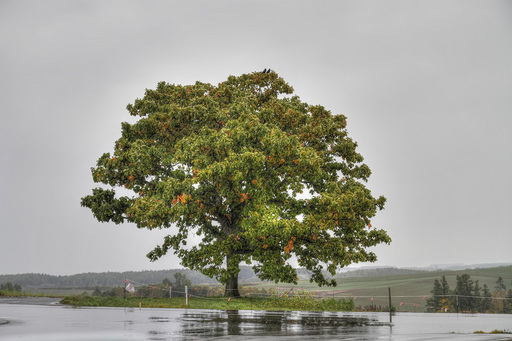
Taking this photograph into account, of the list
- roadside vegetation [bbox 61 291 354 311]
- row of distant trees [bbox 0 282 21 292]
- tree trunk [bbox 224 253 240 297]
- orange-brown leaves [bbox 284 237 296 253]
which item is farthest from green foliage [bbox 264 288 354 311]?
row of distant trees [bbox 0 282 21 292]

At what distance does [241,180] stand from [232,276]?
8400 millimetres

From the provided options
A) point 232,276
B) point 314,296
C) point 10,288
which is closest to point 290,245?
point 314,296

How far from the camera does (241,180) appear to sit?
24844 mm

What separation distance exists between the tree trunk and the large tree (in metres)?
0.07

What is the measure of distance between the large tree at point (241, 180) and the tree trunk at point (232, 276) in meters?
0.07

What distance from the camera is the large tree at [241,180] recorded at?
24.2 m

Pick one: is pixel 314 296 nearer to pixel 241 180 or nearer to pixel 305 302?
pixel 305 302

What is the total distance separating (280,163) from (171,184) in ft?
22.4

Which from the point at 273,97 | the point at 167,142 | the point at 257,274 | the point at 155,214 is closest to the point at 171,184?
the point at 155,214

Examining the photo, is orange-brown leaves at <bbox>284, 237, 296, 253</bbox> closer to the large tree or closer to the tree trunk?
the large tree

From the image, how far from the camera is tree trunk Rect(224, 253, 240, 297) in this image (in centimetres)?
2700

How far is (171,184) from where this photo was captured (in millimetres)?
24625

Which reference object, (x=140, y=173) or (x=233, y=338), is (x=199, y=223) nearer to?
(x=140, y=173)

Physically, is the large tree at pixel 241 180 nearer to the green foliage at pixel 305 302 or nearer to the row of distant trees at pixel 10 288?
the green foliage at pixel 305 302
